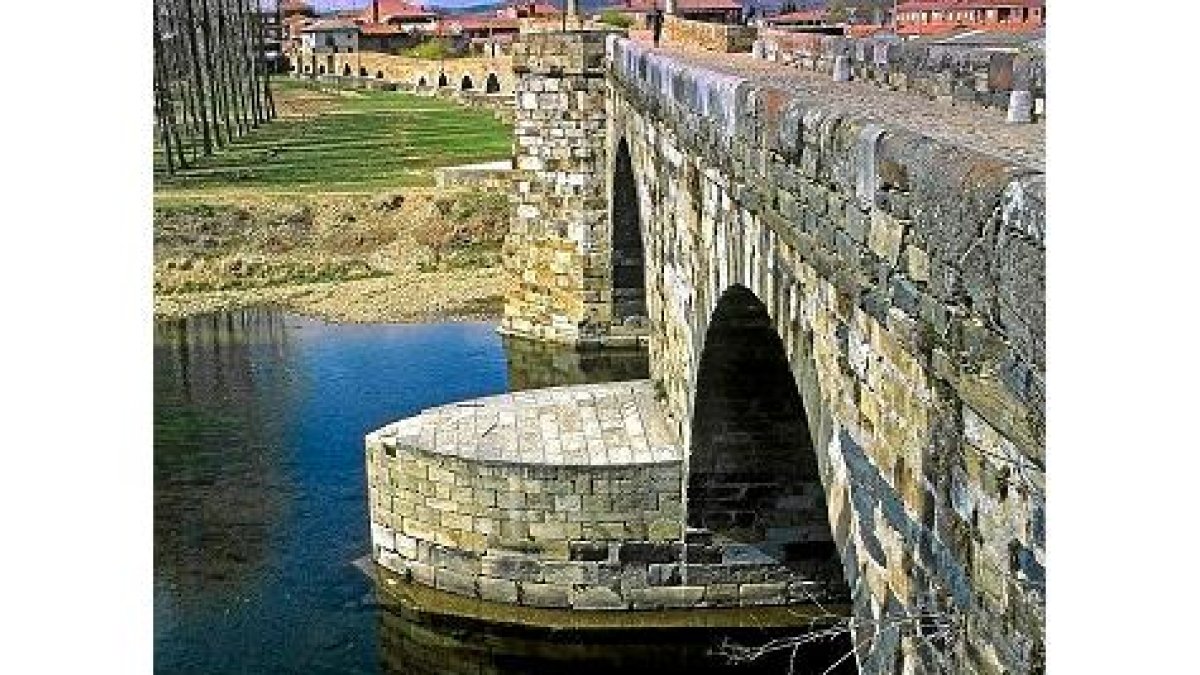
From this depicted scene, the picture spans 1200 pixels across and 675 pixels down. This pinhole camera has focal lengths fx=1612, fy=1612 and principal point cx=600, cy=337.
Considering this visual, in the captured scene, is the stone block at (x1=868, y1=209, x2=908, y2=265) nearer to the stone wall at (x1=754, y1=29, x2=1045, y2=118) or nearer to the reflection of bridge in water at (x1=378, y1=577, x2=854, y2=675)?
the stone wall at (x1=754, y1=29, x2=1045, y2=118)

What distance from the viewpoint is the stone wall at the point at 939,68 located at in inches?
270

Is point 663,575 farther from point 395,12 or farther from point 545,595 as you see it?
point 395,12

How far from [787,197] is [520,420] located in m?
7.92

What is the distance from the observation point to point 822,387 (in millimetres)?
6594

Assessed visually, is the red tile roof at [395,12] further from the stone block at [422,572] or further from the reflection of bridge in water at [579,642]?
the reflection of bridge in water at [579,642]

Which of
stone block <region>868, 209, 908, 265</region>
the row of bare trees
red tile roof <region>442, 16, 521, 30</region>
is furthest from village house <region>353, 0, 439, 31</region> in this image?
stone block <region>868, 209, 908, 265</region>

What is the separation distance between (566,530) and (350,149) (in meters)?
28.8

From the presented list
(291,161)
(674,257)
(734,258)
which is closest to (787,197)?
(734,258)

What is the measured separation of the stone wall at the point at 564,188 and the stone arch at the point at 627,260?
0.13m

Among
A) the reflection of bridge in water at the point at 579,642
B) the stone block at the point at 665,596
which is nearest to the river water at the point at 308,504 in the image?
the reflection of bridge in water at the point at 579,642

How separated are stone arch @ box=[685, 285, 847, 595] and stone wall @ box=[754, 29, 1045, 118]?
2160mm

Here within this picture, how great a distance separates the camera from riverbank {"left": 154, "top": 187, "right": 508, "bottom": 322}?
29016 millimetres
